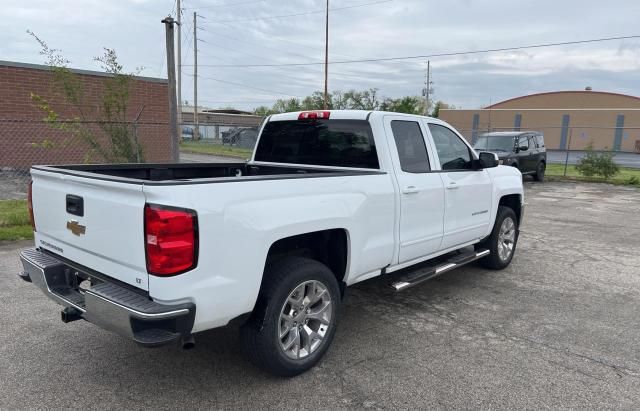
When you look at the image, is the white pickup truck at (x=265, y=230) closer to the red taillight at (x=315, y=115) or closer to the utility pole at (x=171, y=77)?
the red taillight at (x=315, y=115)

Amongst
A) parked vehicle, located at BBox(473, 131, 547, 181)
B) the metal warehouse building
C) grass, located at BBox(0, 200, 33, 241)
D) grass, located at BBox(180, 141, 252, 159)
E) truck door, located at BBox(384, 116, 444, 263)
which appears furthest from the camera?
the metal warehouse building

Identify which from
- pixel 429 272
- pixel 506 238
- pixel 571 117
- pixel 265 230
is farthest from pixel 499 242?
pixel 571 117

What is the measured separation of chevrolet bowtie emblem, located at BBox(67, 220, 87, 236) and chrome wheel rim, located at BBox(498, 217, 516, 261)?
15.7ft

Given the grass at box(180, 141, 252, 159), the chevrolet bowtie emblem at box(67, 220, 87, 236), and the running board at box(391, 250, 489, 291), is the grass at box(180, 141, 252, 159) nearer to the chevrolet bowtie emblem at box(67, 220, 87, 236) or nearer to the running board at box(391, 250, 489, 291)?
the running board at box(391, 250, 489, 291)

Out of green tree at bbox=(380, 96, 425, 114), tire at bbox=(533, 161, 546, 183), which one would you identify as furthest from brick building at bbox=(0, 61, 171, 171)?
green tree at bbox=(380, 96, 425, 114)

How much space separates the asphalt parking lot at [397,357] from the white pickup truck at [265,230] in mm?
364

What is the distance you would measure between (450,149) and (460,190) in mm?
470

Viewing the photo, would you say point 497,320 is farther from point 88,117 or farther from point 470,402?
point 88,117

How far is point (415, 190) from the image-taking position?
4.33 metres

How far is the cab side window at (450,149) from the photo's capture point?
4996mm

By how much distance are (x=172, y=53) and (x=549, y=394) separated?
337 inches

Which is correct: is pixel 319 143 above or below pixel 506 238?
above

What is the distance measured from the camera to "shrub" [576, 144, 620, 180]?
18422mm

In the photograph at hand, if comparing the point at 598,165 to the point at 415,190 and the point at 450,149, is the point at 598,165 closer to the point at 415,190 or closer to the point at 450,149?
the point at 450,149
